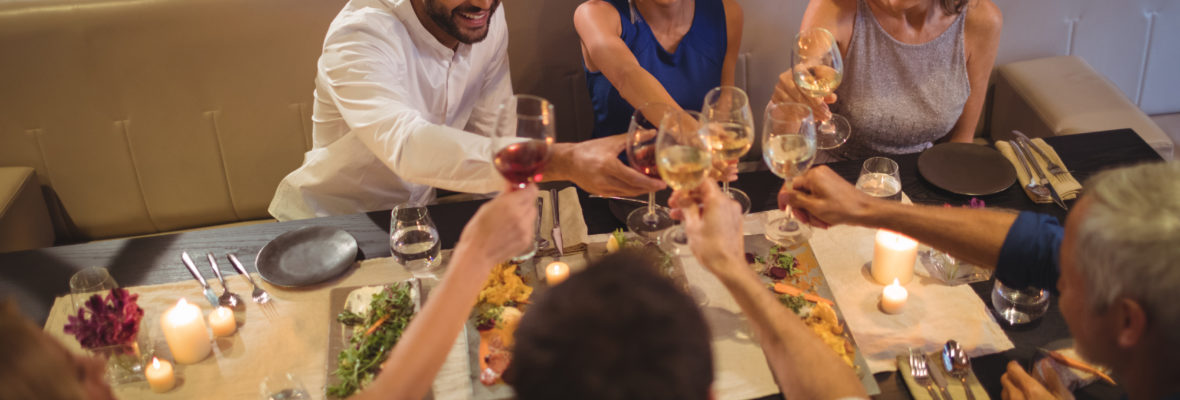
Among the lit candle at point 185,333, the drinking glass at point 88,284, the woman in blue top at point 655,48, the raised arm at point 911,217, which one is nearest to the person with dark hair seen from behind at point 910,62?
the woman in blue top at point 655,48

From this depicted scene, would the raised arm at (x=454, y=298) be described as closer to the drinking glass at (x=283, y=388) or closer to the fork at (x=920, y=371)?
the drinking glass at (x=283, y=388)

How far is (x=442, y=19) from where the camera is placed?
6.90ft

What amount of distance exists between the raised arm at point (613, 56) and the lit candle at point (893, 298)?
878mm

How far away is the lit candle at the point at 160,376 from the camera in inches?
54.7

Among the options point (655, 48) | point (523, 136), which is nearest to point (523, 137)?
point (523, 136)

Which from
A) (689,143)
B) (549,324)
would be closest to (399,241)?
(689,143)

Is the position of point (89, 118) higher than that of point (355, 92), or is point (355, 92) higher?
point (355, 92)

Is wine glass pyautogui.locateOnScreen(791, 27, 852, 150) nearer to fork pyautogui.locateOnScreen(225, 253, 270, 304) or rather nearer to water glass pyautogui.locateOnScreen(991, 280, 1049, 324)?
water glass pyautogui.locateOnScreen(991, 280, 1049, 324)

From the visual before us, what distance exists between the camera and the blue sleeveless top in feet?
7.95

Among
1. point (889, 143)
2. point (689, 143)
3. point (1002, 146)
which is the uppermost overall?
point (689, 143)

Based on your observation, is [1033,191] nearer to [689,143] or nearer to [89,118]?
[689,143]

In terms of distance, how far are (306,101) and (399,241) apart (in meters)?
1.41

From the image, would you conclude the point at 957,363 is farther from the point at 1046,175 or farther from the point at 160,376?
the point at 160,376

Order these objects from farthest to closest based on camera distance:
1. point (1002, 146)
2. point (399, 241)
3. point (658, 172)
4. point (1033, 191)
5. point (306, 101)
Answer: point (306, 101) → point (1002, 146) → point (1033, 191) → point (399, 241) → point (658, 172)
